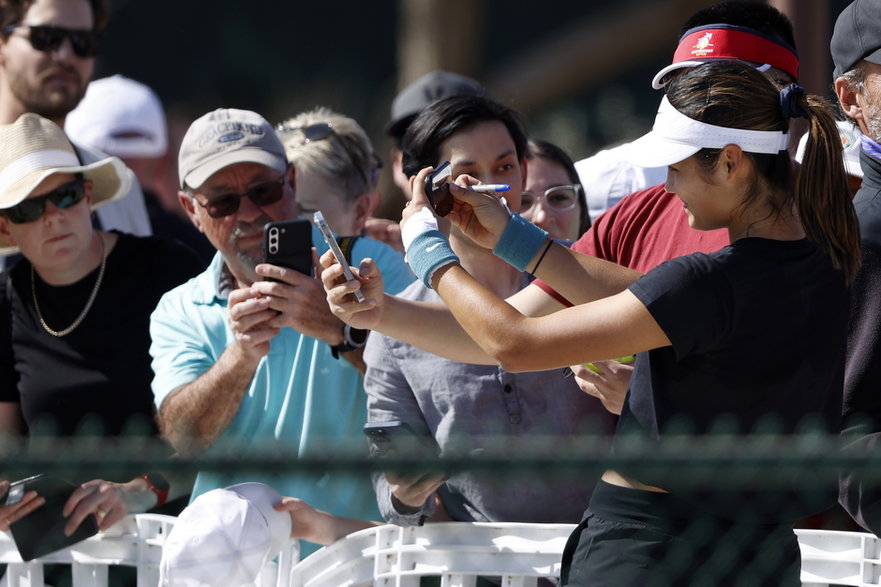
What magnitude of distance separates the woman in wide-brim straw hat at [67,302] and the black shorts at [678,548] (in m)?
1.48

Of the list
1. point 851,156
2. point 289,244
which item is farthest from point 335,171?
point 851,156

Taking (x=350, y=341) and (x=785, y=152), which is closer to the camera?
(x=785, y=152)

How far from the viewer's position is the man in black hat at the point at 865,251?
2439 millimetres

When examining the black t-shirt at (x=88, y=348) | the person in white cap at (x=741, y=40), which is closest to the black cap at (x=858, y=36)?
the person in white cap at (x=741, y=40)

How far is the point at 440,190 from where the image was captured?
242cm

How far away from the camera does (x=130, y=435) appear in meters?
3.21

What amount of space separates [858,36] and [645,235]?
2.03 ft

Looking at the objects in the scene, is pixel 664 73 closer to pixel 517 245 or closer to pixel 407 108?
pixel 517 245

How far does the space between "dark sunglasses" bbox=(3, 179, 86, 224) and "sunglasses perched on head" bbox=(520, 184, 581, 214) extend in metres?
1.24

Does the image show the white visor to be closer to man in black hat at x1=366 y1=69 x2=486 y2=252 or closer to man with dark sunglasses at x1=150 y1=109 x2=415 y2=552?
man with dark sunglasses at x1=150 y1=109 x2=415 y2=552

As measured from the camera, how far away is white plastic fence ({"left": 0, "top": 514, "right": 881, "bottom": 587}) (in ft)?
8.23

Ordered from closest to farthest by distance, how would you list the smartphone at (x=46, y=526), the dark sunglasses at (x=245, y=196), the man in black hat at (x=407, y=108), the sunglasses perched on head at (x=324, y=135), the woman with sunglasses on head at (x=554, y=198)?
the smartphone at (x=46, y=526)
the dark sunglasses at (x=245, y=196)
the woman with sunglasses on head at (x=554, y=198)
the sunglasses perched on head at (x=324, y=135)
the man in black hat at (x=407, y=108)

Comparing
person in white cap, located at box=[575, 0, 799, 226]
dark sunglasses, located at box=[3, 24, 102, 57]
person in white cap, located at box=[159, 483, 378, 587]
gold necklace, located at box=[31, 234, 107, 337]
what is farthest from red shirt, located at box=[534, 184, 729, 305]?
dark sunglasses, located at box=[3, 24, 102, 57]

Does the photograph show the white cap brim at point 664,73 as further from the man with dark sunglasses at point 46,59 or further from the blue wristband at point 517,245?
the man with dark sunglasses at point 46,59
